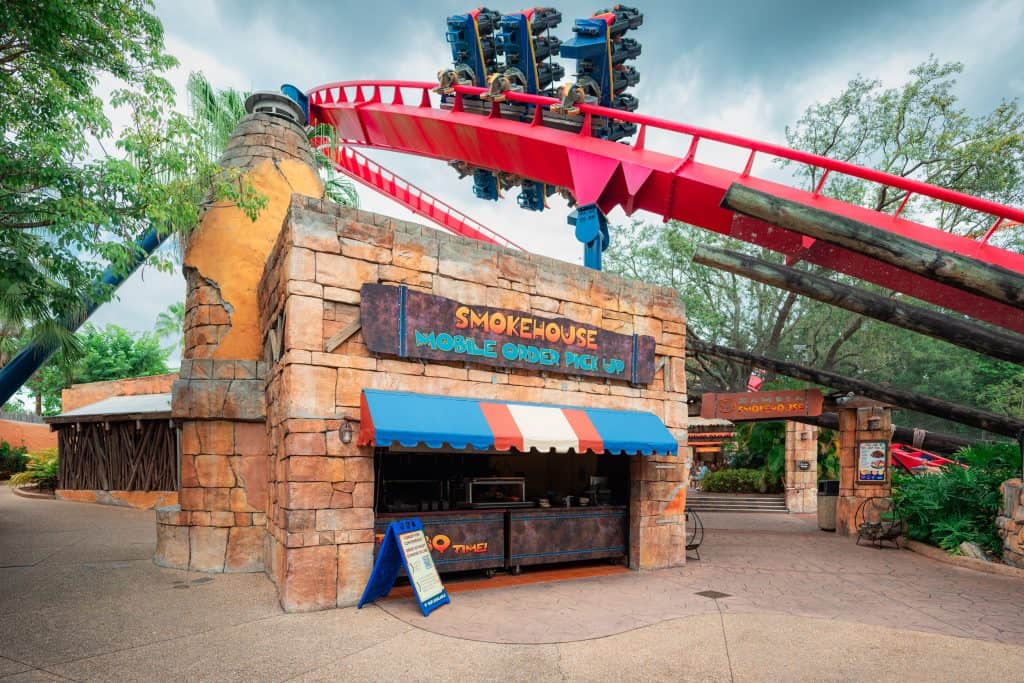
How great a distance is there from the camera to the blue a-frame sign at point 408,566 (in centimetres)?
616

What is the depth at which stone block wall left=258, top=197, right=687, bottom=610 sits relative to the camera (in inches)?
249

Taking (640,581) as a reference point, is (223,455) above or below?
above

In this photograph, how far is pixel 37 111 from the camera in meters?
6.48

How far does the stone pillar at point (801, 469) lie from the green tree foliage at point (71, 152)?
17.5 metres

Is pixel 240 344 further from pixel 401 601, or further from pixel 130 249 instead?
pixel 401 601

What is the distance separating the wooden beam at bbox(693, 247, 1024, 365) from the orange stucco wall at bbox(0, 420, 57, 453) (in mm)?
26000

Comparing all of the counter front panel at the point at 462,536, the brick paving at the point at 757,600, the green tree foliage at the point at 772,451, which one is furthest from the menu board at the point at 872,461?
the counter front panel at the point at 462,536

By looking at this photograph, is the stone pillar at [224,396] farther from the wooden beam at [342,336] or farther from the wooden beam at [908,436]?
the wooden beam at [908,436]

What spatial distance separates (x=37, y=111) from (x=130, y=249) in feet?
5.25

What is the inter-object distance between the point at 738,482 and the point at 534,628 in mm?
17124

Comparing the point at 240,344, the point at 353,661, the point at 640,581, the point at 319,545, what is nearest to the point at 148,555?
the point at 240,344

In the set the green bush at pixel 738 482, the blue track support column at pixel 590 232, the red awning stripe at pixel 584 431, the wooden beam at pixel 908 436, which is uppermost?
the blue track support column at pixel 590 232

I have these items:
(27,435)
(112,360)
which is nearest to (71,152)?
(27,435)

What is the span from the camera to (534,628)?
5781 mm
